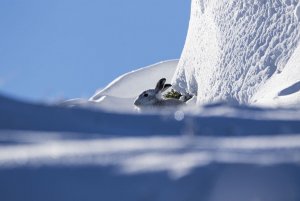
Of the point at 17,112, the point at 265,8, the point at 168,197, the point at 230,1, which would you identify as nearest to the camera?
the point at 168,197

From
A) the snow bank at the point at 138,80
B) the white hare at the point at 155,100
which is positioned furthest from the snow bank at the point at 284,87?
the snow bank at the point at 138,80

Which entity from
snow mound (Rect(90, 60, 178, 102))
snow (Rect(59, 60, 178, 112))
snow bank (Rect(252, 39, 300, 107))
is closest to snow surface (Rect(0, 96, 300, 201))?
snow bank (Rect(252, 39, 300, 107))

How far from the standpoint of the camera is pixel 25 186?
4.13ft

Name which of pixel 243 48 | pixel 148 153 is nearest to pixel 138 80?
pixel 243 48

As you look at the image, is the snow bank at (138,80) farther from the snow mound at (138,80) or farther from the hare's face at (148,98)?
the hare's face at (148,98)

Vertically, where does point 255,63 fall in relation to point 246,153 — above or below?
below

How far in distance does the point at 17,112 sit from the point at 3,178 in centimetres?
59

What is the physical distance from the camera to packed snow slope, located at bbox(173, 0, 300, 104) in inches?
434

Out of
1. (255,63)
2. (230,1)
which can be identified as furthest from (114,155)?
(230,1)

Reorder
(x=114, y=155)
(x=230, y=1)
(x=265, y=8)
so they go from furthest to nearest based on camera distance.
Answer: (x=230, y=1) < (x=265, y=8) < (x=114, y=155)

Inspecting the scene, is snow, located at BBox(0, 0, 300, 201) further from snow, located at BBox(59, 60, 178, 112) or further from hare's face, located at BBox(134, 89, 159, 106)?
snow, located at BBox(59, 60, 178, 112)

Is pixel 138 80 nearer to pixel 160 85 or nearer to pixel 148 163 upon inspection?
pixel 160 85

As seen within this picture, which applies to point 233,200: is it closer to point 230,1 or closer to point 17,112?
point 17,112

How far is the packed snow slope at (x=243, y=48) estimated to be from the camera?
1103 cm
